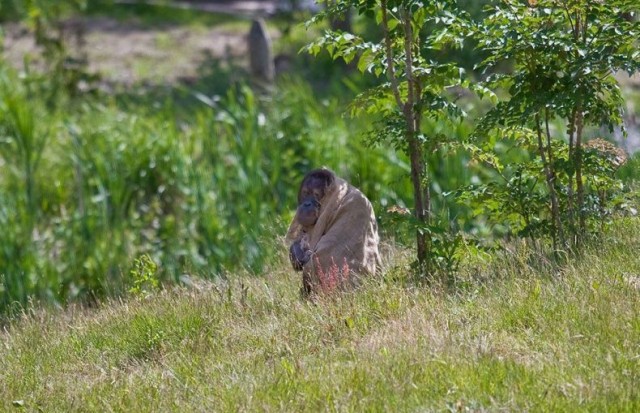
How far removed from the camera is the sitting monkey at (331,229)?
6879mm

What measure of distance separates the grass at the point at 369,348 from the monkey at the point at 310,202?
0.30 metres

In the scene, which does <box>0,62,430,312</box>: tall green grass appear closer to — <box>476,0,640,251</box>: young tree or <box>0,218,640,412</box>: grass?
<box>0,218,640,412</box>: grass

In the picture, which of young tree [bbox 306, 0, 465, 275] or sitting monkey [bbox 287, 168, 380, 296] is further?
young tree [bbox 306, 0, 465, 275]

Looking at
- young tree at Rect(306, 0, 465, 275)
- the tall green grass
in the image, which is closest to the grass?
young tree at Rect(306, 0, 465, 275)

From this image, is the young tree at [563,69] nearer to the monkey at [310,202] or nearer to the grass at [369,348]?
the grass at [369,348]

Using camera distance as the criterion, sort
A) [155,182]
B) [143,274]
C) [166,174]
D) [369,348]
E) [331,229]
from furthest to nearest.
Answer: [155,182], [166,174], [143,274], [331,229], [369,348]

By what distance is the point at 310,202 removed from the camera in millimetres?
6941

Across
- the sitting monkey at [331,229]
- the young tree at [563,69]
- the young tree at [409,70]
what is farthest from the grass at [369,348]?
the young tree at [409,70]

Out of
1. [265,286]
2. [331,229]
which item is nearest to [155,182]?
[265,286]

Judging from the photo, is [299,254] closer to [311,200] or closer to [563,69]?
[311,200]

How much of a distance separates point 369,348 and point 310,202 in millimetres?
1180

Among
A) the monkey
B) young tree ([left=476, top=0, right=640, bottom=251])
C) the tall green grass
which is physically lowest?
the tall green grass

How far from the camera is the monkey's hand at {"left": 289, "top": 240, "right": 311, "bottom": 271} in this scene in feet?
22.8

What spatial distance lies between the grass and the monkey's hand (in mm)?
254
